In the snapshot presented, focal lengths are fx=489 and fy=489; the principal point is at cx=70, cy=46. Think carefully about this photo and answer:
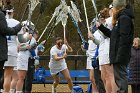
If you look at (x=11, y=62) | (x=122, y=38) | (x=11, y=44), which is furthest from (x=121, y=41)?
(x=11, y=44)

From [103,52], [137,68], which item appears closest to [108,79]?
[103,52]

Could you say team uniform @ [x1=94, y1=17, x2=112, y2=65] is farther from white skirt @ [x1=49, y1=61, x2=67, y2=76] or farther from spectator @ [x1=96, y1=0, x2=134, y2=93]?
white skirt @ [x1=49, y1=61, x2=67, y2=76]

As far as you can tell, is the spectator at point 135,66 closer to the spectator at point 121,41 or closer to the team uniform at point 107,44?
the team uniform at point 107,44

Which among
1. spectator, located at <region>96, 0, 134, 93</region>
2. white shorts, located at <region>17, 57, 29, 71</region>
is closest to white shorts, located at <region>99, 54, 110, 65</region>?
spectator, located at <region>96, 0, 134, 93</region>

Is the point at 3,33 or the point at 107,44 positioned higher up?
the point at 3,33

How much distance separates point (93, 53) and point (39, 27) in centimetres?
1760

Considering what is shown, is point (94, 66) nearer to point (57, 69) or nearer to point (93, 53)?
point (93, 53)

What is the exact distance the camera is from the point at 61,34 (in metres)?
29.5

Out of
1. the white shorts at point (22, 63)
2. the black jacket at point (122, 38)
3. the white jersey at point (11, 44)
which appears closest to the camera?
the black jacket at point (122, 38)

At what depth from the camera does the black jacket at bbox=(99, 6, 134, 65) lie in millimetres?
8227

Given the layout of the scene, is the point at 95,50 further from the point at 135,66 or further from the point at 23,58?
the point at 23,58

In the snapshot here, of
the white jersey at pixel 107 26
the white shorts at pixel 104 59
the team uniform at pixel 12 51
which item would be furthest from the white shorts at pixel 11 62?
the white jersey at pixel 107 26

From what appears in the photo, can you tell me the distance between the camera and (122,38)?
822cm

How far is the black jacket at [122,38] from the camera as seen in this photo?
324 inches
